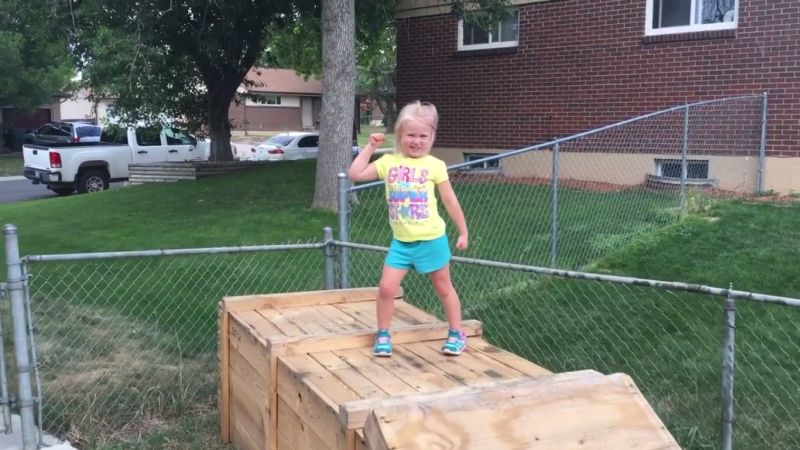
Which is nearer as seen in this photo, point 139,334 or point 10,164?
point 139,334

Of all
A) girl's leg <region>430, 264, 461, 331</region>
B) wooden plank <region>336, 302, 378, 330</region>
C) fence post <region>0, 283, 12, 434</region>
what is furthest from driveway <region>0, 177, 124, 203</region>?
girl's leg <region>430, 264, 461, 331</region>

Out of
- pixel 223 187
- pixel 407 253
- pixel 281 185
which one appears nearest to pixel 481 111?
pixel 281 185

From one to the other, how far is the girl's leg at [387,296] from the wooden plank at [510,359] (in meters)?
0.45

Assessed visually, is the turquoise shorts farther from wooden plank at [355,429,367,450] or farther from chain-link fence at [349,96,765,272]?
chain-link fence at [349,96,765,272]

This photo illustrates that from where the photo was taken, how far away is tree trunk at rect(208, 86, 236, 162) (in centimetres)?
1655

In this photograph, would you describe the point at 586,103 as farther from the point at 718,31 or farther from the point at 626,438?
the point at 626,438

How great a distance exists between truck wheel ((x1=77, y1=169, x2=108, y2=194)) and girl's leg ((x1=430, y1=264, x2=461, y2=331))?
1550 cm

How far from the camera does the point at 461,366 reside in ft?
11.3

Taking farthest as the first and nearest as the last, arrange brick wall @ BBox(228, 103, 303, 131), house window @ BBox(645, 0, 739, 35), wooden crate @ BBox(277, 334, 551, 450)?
1. brick wall @ BBox(228, 103, 303, 131)
2. house window @ BBox(645, 0, 739, 35)
3. wooden crate @ BBox(277, 334, 551, 450)

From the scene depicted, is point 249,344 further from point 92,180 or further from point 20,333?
point 92,180

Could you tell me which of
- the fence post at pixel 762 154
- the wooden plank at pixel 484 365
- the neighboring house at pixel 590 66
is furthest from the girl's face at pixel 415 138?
the neighboring house at pixel 590 66

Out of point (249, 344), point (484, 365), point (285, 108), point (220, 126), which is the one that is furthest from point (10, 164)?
point (484, 365)

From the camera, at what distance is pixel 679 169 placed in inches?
425

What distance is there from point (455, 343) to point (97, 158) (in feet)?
52.6
